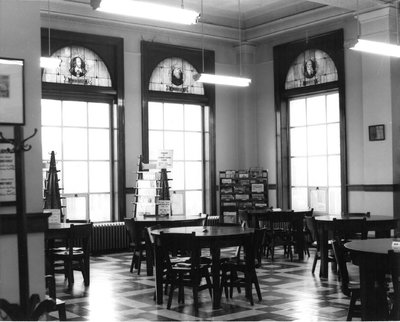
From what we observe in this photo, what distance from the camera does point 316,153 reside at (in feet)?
40.7

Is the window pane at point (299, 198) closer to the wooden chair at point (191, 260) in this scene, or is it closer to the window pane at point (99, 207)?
the window pane at point (99, 207)

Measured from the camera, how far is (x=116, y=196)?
11.7 meters

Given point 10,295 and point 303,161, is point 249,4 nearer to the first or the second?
point 303,161

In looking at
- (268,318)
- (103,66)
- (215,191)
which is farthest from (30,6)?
(215,191)

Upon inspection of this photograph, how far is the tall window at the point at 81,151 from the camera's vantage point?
→ 1116 cm

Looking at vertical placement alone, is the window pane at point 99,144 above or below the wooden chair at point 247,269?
above

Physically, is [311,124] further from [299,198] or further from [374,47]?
[374,47]

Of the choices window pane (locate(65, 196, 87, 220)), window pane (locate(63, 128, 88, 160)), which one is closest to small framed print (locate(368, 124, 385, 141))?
window pane (locate(63, 128, 88, 160))

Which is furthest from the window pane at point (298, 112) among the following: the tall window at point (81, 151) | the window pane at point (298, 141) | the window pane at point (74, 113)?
the window pane at point (74, 113)

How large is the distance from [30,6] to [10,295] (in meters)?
2.22

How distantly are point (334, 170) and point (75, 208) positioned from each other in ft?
16.7

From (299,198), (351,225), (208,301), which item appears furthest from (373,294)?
(299,198)

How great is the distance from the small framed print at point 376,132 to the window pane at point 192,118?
3.72 m

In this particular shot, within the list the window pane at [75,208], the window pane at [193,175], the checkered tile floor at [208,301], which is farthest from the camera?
the window pane at [193,175]
